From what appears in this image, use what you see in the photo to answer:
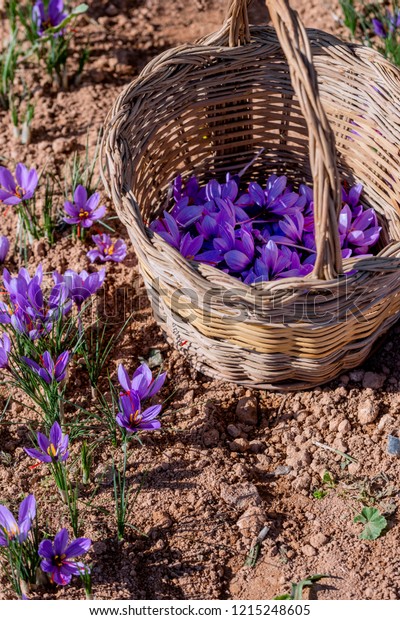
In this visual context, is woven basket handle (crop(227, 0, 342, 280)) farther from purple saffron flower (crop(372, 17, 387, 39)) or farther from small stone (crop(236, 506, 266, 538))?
purple saffron flower (crop(372, 17, 387, 39))

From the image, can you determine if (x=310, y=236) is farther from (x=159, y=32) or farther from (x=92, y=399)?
(x=159, y=32)

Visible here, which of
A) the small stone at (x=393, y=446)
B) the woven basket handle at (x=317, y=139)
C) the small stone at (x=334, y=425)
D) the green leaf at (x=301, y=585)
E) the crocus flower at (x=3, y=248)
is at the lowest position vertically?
the green leaf at (x=301, y=585)

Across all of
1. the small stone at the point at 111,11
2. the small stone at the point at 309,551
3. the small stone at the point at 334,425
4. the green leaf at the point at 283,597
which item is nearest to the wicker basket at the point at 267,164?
the small stone at the point at 334,425

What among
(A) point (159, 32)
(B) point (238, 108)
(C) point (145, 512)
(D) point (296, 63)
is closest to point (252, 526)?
(C) point (145, 512)

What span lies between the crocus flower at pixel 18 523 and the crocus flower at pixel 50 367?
299mm

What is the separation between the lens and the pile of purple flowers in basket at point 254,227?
82.0 inches

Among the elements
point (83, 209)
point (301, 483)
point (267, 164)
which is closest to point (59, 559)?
point (301, 483)

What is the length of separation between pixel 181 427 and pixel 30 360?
43 centimetres

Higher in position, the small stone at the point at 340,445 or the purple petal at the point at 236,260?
the purple petal at the point at 236,260

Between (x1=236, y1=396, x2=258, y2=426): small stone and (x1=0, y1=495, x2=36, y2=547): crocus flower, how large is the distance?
60cm

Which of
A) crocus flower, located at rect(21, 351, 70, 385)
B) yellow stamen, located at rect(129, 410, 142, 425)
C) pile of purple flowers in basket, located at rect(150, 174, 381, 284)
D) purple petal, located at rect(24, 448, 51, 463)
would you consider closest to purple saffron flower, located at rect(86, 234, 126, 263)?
pile of purple flowers in basket, located at rect(150, 174, 381, 284)

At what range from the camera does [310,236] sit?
2.23 m

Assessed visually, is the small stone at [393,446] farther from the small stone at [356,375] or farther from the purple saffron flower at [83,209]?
the purple saffron flower at [83,209]

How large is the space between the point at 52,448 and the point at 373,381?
2.81 feet
